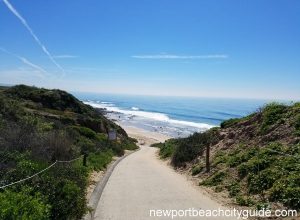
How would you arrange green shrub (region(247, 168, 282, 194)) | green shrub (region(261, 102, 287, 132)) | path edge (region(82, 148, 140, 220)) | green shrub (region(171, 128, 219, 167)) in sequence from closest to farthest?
path edge (region(82, 148, 140, 220)), green shrub (region(247, 168, 282, 194)), green shrub (region(261, 102, 287, 132)), green shrub (region(171, 128, 219, 167))

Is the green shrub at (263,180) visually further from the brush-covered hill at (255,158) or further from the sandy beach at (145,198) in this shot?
the sandy beach at (145,198)

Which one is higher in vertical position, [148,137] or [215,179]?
[215,179]

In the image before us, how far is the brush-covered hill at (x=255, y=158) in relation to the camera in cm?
1073

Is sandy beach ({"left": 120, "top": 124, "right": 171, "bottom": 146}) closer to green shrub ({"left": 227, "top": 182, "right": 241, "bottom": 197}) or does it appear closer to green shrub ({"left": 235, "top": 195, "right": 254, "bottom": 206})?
green shrub ({"left": 227, "top": 182, "right": 241, "bottom": 197})

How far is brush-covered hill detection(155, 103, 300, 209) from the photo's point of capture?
10727 mm

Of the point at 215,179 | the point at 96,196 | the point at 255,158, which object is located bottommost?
the point at 96,196

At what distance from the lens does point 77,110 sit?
49438 millimetres

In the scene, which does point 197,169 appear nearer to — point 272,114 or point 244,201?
point 272,114

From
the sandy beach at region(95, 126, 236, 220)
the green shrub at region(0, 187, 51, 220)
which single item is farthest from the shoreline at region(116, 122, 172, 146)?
the green shrub at region(0, 187, 51, 220)

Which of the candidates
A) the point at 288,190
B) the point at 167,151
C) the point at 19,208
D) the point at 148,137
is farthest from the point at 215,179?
the point at 148,137

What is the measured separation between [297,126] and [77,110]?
37.2 meters

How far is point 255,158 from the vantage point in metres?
13.8

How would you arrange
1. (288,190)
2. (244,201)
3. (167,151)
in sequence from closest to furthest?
(288,190) < (244,201) < (167,151)

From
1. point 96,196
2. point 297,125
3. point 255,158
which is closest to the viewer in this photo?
point 96,196
